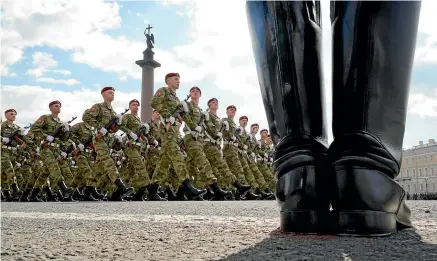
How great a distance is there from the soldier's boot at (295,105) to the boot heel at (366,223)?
75 millimetres

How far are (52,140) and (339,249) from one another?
869 centimetres

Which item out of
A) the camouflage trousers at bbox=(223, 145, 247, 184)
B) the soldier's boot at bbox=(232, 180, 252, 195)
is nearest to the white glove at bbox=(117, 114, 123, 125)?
the camouflage trousers at bbox=(223, 145, 247, 184)

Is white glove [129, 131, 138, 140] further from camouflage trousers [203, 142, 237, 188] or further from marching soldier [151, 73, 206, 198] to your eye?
camouflage trousers [203, 142, 237, 188]

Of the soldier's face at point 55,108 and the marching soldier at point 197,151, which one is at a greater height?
the soldier's face at point 55,108

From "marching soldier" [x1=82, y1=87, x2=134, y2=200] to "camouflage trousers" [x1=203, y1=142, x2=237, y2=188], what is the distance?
168 centimetres

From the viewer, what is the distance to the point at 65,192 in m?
8.85

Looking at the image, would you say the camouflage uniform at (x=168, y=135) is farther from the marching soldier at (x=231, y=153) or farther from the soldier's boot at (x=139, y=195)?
the marching soldier at (x=231, y=153)

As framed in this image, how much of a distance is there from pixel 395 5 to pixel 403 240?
58 cm

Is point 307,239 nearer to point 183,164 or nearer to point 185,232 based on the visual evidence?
point 185,232

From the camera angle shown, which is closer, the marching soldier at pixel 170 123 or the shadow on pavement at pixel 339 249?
the shadow on pavement at pixel 339 249

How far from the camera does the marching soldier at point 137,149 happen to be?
25.8 feet

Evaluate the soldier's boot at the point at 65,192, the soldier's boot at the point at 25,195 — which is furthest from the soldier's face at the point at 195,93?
the soldier's boot at the point at 25,195

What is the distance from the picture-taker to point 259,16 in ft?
4.44

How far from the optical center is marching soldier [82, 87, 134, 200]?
25.5ft
